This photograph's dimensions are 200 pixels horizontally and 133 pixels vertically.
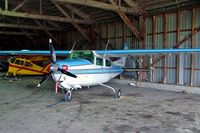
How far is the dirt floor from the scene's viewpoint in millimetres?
4801

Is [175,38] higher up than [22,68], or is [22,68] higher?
[175,38]

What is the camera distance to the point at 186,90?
385 inches

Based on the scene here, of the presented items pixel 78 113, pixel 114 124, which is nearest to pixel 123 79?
pixel 78 113

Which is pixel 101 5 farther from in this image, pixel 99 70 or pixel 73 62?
pixel 73 62

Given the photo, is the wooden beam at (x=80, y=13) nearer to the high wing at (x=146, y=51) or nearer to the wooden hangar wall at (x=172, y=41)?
the wooden hangar wall at (x=172, y=41)

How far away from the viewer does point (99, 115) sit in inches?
232

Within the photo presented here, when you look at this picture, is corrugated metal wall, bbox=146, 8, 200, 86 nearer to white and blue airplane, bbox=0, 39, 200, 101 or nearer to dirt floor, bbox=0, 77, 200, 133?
dirt floor, bbox=0, 77, 200, 133

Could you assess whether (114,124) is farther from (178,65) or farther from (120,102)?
(178,65)

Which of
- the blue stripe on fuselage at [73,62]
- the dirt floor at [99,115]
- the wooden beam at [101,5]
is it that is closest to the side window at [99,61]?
the blue stripe on fuselage at [73,62]

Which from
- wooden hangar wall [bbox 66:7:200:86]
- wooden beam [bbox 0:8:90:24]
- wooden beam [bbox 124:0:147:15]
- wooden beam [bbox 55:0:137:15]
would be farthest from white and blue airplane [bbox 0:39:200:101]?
wooden beam [bbox 0:8:90:24]

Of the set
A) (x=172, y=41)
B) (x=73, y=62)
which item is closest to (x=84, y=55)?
(x=73, y=62)

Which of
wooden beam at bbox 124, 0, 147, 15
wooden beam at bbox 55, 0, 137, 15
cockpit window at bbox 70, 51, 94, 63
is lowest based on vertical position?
cockpit window at bbox 70, 51, 94, 63

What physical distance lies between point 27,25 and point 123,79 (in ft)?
27.2

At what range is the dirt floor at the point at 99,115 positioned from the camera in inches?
189
